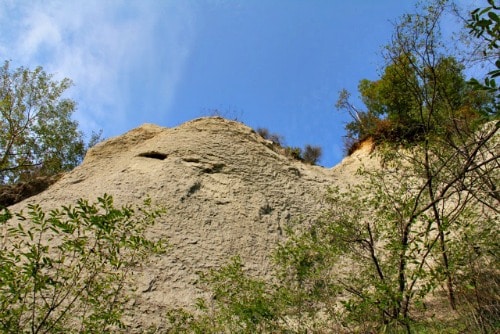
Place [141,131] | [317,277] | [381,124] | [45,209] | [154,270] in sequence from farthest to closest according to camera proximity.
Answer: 1. [381,124]
2. [141,131]
3. [45,209]
4. [154,270]
5. [317,277]

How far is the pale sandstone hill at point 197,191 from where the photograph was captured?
298 inches

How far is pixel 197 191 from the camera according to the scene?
382 inches

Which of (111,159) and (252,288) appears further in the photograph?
(111,159)

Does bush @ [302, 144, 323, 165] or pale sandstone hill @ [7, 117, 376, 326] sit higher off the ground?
bush @ [302, 144, 323, 165]

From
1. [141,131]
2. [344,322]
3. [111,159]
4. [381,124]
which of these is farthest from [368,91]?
[344,322]

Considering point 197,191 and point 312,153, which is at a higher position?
point 312,153

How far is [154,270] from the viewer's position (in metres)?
7.40

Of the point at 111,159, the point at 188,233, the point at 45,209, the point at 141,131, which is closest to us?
the point at 188,233

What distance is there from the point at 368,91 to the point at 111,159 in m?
12.4

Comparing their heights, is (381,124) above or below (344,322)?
above

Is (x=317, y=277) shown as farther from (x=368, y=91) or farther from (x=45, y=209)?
(x=368, y=91)

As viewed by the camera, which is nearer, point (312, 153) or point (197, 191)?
point (197, 191)

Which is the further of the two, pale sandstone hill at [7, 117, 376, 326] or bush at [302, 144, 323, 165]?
bush at [302, 144, 323, 165]

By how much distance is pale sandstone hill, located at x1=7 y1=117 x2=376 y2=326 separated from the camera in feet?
24.9
